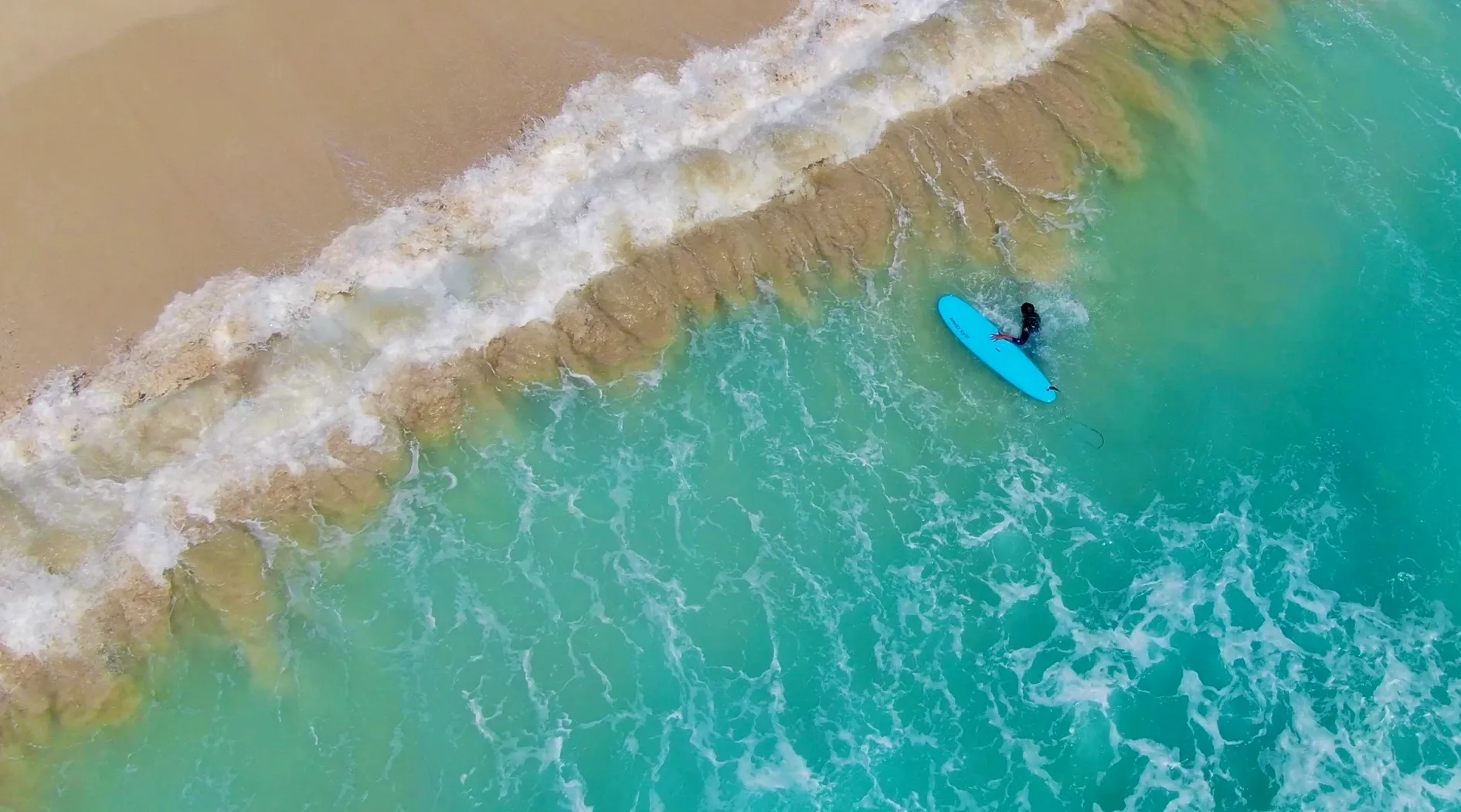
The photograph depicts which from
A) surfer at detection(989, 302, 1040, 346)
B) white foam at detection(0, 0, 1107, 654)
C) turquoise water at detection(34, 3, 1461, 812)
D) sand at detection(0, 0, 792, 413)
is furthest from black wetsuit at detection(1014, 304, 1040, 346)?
sand at detection(0, 0, 792, 413)

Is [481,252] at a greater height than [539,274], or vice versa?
[481,252]

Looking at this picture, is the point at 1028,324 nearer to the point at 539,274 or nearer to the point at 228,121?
the point at 539,274

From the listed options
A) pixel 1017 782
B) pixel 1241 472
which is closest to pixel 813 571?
pixel 1017 782

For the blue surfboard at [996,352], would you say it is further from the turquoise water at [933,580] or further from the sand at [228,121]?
the sand at [228,121]

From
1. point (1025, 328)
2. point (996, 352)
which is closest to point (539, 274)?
point (996, 352)

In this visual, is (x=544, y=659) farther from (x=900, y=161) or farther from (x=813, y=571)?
(x=900, y=161)

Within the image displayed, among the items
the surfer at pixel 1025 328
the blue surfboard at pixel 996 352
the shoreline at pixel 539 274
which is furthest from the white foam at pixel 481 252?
the surfer at pixel 1025 328
